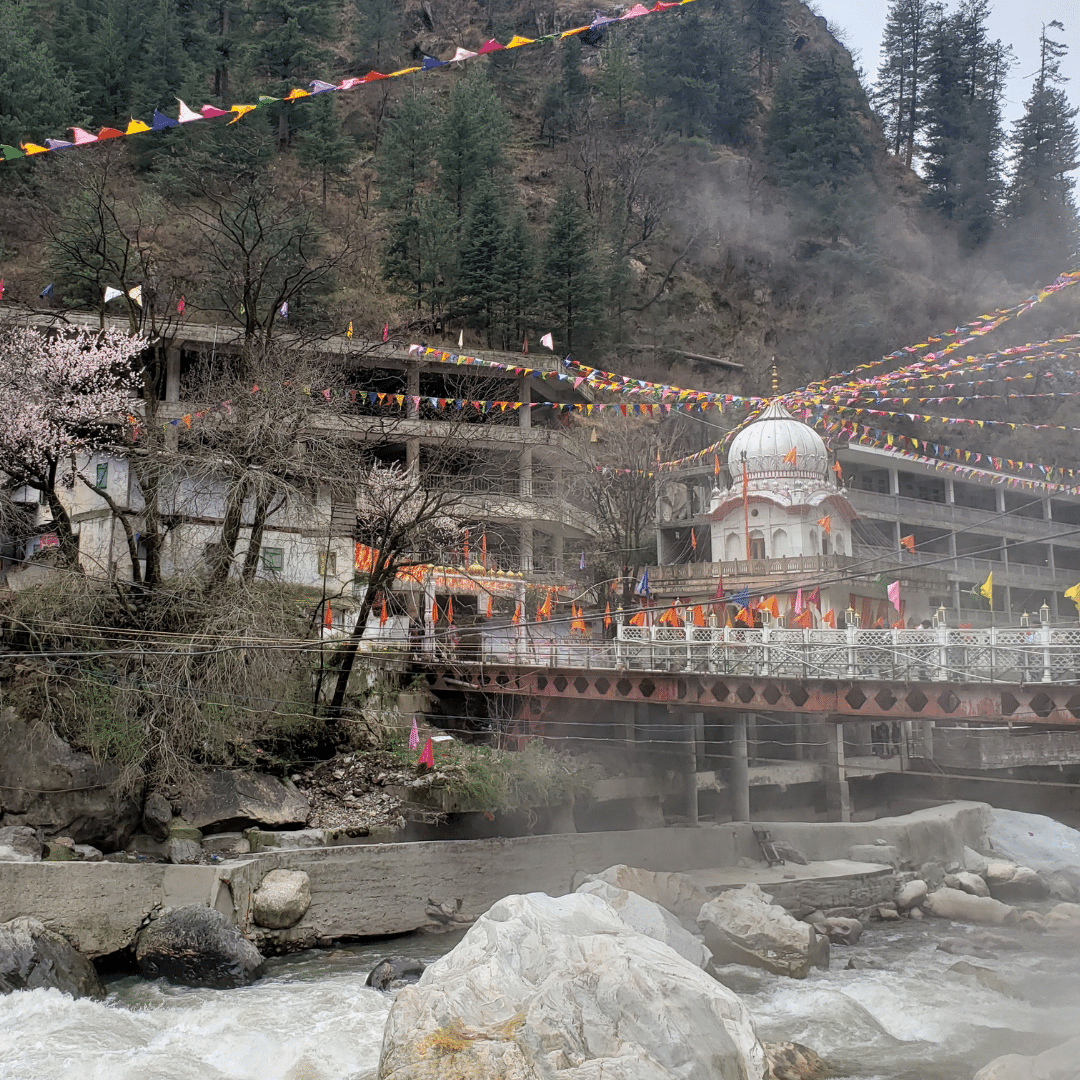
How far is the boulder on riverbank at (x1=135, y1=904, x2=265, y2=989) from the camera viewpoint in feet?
57.7

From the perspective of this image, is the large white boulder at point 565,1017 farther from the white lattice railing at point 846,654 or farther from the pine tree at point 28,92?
the pine tree at point 28,92

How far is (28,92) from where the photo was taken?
48.4m

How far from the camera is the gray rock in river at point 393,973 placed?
17484mm

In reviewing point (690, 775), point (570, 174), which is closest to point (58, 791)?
point (690, 775)

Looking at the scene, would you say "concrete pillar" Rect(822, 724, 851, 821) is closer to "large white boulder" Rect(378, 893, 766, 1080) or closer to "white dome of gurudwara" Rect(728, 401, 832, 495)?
"white dome of gurudwara" Rect(728, 401, 832, 495)

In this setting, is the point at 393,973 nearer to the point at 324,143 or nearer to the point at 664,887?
the point at 664,887

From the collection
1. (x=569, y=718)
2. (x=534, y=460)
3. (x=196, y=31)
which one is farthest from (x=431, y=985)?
(x=196, y=31)

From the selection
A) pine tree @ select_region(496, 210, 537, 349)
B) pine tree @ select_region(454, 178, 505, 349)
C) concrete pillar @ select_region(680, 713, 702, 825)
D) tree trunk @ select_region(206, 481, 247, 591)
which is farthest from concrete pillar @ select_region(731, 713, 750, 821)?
pine tree @ select_region(454, 178, 505, 349)

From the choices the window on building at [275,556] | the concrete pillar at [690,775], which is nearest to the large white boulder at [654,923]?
the concrete pillar at [690,775]

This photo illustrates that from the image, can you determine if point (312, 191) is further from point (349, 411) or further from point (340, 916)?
point (340, 916)

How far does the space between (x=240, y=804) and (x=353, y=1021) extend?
6748 millimetres

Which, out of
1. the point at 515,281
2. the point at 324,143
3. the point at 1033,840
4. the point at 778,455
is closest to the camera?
the point at 1033,840

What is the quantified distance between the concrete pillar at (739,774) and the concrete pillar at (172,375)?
2494 centimetres

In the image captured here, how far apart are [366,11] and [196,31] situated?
17.8 m
